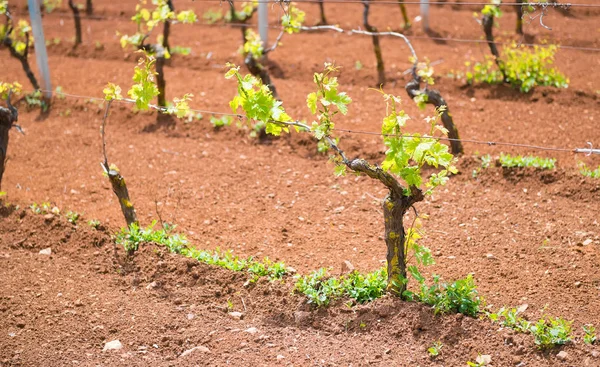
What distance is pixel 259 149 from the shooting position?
736 centimetres

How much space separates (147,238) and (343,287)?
1.70 metres

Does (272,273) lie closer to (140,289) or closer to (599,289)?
(140,289)

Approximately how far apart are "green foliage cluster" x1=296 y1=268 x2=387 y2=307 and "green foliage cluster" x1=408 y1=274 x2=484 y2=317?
0.85 ft

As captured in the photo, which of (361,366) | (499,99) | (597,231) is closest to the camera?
(361,366)

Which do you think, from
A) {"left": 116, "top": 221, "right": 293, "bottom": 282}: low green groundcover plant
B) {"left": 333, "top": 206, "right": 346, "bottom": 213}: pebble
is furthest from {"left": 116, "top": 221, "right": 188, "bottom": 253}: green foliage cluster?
{"left": 333, "top": 206, "right": 346, "bottom": 213}: pebble

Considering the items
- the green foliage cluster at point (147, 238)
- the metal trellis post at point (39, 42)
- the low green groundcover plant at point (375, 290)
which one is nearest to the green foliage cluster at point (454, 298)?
the low green groundcover plant at point (375, 290)

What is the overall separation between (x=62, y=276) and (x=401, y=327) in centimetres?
258

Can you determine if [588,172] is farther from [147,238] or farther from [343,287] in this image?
[147,238]

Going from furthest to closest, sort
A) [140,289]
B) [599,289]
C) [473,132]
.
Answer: [473,132], [140,289], [599,289]

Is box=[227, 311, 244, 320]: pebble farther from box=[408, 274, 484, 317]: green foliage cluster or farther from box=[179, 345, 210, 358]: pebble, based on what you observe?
box=[408, 274, 484, 317]: green foliage cluster

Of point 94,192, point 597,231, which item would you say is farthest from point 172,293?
point 597,231

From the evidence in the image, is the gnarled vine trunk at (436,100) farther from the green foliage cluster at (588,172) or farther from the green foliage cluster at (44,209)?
the green foliage cluster at (44,209)

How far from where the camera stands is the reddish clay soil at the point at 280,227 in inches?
172

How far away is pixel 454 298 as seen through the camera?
4379mm
